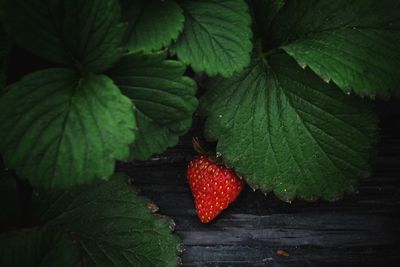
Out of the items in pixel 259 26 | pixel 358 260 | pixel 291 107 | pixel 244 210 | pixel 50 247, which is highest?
pixel 259 26

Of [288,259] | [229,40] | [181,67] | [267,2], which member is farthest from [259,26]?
[288,259]

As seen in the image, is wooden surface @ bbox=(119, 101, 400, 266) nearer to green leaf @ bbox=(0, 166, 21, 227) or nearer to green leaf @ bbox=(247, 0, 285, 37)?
green leaf @ bbox=(0, 166, 21, 227)

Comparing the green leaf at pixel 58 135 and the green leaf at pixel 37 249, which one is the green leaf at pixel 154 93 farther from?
the green leaf at pixel 37 249

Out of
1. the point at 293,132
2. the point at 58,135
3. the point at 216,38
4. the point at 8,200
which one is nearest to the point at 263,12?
the point at 216,38

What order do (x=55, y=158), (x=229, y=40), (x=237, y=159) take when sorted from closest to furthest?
1. (x=55, y=158)
2. (x=229, y=40)
3. (x=237, y=159)

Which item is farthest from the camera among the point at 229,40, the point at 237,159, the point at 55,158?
the point at 237,159

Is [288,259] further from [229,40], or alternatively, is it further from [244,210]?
[229,40]

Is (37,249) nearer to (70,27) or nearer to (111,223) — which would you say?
(111,223)
